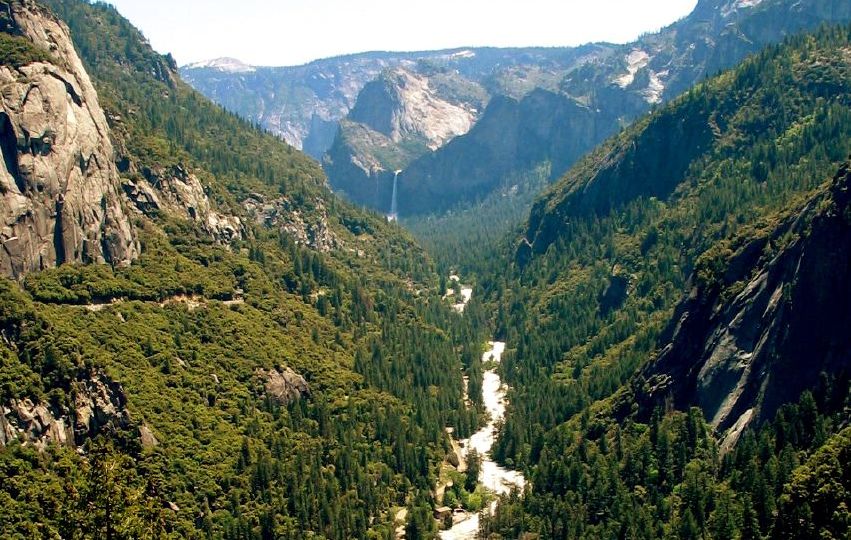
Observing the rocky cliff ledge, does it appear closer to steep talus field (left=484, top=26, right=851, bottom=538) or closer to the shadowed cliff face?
steep talus field (left=484, top=26, right=851, bottom=538)

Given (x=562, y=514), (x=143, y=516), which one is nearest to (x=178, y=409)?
(x=562, y=514)

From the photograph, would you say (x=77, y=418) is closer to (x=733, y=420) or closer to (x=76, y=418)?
(x=76, y=418)

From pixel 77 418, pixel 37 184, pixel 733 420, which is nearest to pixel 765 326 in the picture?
pixel 733 420

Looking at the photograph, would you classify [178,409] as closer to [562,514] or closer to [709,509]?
[562,514]

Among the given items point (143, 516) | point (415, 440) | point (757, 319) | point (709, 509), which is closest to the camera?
point (143, 516)

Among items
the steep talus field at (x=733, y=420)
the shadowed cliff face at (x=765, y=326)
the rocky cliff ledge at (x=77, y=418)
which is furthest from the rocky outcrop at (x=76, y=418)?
the shadowed cliff face at (x=765, y=326)

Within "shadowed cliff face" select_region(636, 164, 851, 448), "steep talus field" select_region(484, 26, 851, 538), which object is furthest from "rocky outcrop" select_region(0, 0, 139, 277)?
"shadowed cliff face" select_region(636, 164, 851, 448)

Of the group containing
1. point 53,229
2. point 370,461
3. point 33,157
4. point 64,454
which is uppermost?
point 33,157
